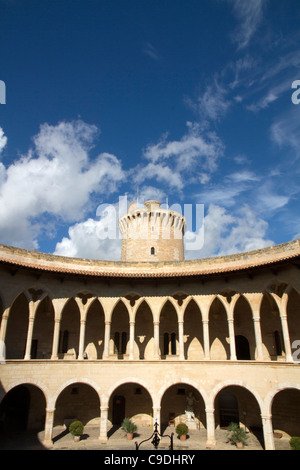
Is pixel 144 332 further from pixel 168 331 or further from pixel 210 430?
pixel 210 430

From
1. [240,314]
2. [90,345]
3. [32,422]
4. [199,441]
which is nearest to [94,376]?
[90,345]

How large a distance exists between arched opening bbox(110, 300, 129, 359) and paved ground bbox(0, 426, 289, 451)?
5.19 metres

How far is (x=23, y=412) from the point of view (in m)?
22.7

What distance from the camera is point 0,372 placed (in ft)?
61.4

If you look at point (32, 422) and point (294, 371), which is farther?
point (32, 422)

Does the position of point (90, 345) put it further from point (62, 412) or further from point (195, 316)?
point (195, 316)

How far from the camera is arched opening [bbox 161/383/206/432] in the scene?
2261cm

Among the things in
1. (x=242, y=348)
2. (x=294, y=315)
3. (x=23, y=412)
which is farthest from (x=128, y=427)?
(x=294, y=315)

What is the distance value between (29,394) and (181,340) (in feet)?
35.0

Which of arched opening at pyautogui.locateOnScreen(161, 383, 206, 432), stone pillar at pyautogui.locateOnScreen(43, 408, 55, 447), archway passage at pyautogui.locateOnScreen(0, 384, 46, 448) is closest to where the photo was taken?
stone pillar at pyautogui.locateOnScreen(43, 408, 55, 447)

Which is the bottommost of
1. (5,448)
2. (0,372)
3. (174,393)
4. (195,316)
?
(5,448)

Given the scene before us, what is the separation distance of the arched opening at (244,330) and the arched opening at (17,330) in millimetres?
14431

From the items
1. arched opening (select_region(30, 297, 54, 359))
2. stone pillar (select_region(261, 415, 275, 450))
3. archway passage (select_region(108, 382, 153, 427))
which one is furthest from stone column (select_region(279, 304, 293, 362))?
arched opening (select_region(30, 297, 54, 359))

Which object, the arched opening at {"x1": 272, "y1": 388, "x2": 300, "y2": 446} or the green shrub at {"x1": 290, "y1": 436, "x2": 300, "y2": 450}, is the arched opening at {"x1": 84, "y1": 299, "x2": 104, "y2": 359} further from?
the green shrub at {"x1": 290, "y1": 436, "x2": 300, "y2": 450}
